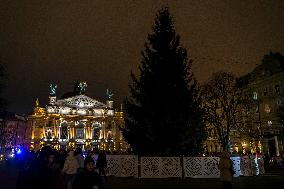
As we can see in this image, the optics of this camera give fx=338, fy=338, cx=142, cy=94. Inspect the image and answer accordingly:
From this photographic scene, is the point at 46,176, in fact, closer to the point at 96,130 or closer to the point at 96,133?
the point at 96,133

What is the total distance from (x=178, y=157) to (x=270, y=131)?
39.5 meters

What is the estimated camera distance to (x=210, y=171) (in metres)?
21.4

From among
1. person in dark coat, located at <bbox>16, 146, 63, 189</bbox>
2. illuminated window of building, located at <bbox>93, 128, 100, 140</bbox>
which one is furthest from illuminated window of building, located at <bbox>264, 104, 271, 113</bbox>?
illuminated window of building, located at <bbox>93, 128, 100, 140</bbox>

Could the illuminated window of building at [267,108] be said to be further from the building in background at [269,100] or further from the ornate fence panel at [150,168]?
the ornate fence panel at [150,168]

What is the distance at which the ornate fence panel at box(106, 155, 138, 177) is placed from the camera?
21.7 m

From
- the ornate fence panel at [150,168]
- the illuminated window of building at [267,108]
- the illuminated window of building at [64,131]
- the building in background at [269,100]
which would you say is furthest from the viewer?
the illuminated window of building at [64,131]

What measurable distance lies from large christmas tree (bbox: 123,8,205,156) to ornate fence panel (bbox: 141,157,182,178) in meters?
1.26

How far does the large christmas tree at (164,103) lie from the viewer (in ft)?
74.7

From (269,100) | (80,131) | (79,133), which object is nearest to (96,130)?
(80,131)

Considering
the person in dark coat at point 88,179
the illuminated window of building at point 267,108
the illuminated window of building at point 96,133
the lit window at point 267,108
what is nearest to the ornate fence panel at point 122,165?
the person in dark coat at point 88,179

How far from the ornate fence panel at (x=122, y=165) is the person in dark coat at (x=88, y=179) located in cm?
1569

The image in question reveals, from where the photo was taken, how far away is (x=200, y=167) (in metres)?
21.3

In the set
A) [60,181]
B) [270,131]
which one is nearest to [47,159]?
[60,181]

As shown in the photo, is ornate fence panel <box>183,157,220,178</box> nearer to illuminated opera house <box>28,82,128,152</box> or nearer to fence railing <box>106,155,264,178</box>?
fence railing <box>106,155,264,178</box>
